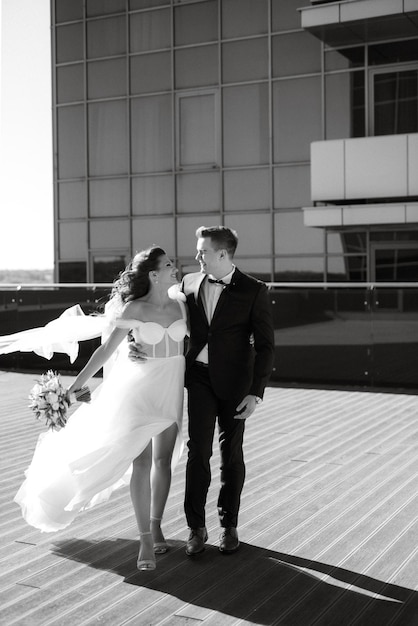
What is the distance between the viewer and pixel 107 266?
24281mm

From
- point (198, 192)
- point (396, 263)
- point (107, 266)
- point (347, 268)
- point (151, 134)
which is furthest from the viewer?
Result: point (107, 266)

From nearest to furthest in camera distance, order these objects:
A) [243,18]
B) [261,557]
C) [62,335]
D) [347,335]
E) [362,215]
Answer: [261,557] → [62,335] → [347,335] → [362,215] → [243,18]

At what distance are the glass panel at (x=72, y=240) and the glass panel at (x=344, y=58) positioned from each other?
7709 millimetres

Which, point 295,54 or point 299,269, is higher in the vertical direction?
point 295,54

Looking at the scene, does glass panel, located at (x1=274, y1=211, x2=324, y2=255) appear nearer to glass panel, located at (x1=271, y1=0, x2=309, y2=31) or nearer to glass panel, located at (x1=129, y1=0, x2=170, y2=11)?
glass panel, located at (x1=271, y1=0, x2=309, y2=31)

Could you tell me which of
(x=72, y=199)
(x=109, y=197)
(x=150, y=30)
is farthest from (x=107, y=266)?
(x=150, y=30)

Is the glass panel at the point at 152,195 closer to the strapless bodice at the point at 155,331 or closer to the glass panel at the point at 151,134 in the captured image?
the glass panel at the point at 151,134

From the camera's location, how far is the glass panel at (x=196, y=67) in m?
22.7

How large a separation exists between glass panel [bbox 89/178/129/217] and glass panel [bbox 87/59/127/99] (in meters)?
2.30

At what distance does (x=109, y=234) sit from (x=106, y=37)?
16.9ft

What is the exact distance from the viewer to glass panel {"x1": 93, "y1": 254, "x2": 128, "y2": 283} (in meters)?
24.1

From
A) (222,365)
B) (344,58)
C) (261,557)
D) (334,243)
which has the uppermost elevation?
(344,58)

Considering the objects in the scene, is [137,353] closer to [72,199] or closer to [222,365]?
[222,365]

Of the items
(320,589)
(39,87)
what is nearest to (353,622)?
(320,589)
